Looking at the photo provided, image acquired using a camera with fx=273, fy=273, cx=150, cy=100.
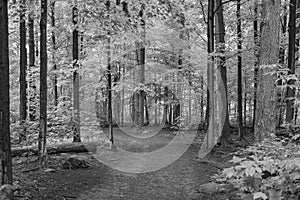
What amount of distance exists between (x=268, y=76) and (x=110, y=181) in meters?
4.40

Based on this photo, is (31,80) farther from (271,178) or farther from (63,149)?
(271,178)

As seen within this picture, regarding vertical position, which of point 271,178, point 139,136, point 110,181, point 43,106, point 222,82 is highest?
point 222,82

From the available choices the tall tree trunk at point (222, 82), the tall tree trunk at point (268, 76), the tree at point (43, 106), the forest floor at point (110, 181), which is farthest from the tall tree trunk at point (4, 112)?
the tall tree trunk at point (222, 82)

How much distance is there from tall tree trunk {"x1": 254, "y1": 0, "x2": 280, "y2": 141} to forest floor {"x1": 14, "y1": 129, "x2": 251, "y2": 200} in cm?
185

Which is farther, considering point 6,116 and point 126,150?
point 126,150

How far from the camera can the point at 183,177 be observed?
694cm

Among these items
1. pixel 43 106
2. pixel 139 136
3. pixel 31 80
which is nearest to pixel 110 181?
pixel 43 106

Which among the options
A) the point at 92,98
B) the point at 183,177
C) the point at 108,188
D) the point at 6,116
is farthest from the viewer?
the point at 92,98

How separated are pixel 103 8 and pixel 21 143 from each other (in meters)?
5.46

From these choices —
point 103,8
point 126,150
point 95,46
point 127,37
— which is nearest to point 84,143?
point 126,150

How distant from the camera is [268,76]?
20.3 feet

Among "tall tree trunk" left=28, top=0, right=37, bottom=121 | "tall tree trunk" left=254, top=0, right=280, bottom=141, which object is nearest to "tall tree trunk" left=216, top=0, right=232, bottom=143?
"tall tree trunk" left=254, top=0, right=280, bottom=141

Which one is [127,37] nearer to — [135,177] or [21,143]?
[135,177]

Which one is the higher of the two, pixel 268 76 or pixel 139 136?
pixel 268 76
